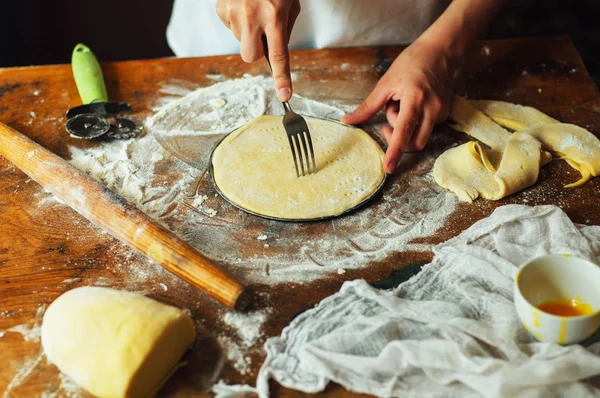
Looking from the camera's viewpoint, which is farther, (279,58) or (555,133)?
(555,133)

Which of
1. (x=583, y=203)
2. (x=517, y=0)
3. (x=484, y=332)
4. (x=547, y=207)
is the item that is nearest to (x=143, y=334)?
(x=484, y=332)

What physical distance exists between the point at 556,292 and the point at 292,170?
723 millimetres

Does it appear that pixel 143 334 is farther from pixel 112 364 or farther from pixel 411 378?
pixel 411 378

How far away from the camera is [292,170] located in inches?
59.5

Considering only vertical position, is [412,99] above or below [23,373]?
above

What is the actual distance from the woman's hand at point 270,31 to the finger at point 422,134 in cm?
38

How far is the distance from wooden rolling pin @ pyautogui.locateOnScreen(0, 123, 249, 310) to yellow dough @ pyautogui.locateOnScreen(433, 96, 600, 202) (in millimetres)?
647

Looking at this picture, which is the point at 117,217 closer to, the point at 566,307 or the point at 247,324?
the point at 247,324

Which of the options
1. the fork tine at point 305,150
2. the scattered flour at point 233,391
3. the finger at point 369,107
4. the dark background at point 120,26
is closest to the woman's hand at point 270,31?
the fork tine at point 305,150

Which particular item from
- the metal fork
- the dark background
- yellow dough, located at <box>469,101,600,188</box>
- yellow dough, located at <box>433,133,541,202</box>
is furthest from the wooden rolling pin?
the dark background

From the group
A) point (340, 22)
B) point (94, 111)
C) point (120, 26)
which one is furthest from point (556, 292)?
point (120, 26)

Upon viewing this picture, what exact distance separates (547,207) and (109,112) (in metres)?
1.24

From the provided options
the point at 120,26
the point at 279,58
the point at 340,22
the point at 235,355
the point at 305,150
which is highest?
the point at 279,58

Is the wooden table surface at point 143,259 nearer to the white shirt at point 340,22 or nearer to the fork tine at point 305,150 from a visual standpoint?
the white shirt at point 340,22
